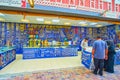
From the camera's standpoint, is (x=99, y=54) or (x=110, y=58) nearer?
(x=99, y=54)

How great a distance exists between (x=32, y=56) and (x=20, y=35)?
3.03 meters

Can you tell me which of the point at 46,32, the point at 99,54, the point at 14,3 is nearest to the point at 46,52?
the point at 46,32

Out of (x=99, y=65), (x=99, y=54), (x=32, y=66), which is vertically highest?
(x=99, y=54)

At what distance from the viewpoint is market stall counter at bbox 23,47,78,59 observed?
287 inches

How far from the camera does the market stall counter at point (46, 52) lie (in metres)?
Answer: 7.29

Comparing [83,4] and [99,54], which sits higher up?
[83,4]

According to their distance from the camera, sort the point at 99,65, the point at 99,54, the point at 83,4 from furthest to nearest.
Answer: the point at 83,4 < the point at 99,65 < the point at 99,54

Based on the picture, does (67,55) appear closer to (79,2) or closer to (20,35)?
(79,2)

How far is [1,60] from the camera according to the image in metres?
4.80

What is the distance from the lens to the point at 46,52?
25.3 ft

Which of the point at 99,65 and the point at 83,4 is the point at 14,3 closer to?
the point at 83,4

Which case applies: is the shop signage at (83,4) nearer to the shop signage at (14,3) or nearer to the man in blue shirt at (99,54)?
the shop signage at (14,3)

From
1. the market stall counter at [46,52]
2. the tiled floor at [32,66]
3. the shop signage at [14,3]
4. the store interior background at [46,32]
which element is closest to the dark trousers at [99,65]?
the tiled floor at [32,66]

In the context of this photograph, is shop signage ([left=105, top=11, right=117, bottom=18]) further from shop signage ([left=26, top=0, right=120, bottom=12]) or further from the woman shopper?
the woman shopper
